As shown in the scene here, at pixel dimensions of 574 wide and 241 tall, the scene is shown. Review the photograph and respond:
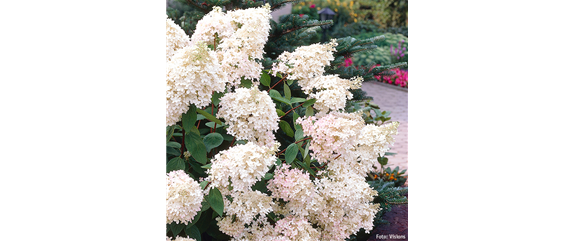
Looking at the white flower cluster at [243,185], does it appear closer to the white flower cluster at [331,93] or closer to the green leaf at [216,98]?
the green leaf at [216,98]

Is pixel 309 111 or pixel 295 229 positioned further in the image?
pixel 309 111

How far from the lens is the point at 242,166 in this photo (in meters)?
1.53

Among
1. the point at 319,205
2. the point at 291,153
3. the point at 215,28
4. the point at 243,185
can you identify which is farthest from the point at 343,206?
the point at 215,28

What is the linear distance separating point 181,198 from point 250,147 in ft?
1.09

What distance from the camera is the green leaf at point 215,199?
1.60 metres

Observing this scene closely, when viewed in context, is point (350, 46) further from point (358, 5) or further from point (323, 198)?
point (358, 5)

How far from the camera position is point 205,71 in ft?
5.16

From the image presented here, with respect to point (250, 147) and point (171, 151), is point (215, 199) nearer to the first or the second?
point (250, 147)

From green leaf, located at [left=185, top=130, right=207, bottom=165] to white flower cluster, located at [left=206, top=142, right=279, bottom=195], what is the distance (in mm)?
125

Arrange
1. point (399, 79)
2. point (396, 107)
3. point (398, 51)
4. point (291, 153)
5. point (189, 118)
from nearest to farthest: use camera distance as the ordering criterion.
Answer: point (189, 118)
point (291, 153)
point (396, 107)
point (399, 79)
point (398, 51)

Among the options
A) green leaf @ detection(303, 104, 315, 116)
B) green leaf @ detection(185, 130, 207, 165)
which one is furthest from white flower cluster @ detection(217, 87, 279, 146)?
green leaf @ detection(303, 104, 315, 116)
